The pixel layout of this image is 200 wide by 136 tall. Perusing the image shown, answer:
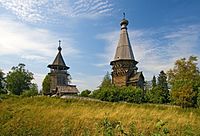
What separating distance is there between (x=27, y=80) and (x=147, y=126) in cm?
6128

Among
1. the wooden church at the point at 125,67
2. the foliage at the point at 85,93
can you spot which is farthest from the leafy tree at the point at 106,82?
the foliage at the point at 85,93

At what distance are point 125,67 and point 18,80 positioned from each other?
28221mm

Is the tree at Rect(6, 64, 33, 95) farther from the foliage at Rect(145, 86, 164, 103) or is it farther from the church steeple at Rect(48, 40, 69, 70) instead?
the foliage at Rect(145, 86, 164, 103)

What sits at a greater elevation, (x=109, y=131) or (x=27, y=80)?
(x=27, y=80)

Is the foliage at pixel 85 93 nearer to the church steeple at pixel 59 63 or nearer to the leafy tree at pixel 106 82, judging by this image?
the leafy tree at pixel 106 82

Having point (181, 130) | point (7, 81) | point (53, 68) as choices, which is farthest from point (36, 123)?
point (7, 81)

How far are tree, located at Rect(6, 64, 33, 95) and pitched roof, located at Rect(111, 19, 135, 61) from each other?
2573 cm

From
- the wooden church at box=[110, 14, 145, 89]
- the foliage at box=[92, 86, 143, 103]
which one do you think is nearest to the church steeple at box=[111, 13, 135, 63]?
the wooden church at box=[110, 14, 145, 89]

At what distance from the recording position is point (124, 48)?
50.2 m

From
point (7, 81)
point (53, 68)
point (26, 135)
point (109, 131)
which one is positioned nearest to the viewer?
point (109, 131)

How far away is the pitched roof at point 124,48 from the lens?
4894cm

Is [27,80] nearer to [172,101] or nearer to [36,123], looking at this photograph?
[172,101]

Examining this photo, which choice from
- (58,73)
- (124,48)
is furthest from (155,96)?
(58,73)

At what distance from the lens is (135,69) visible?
4897cm
